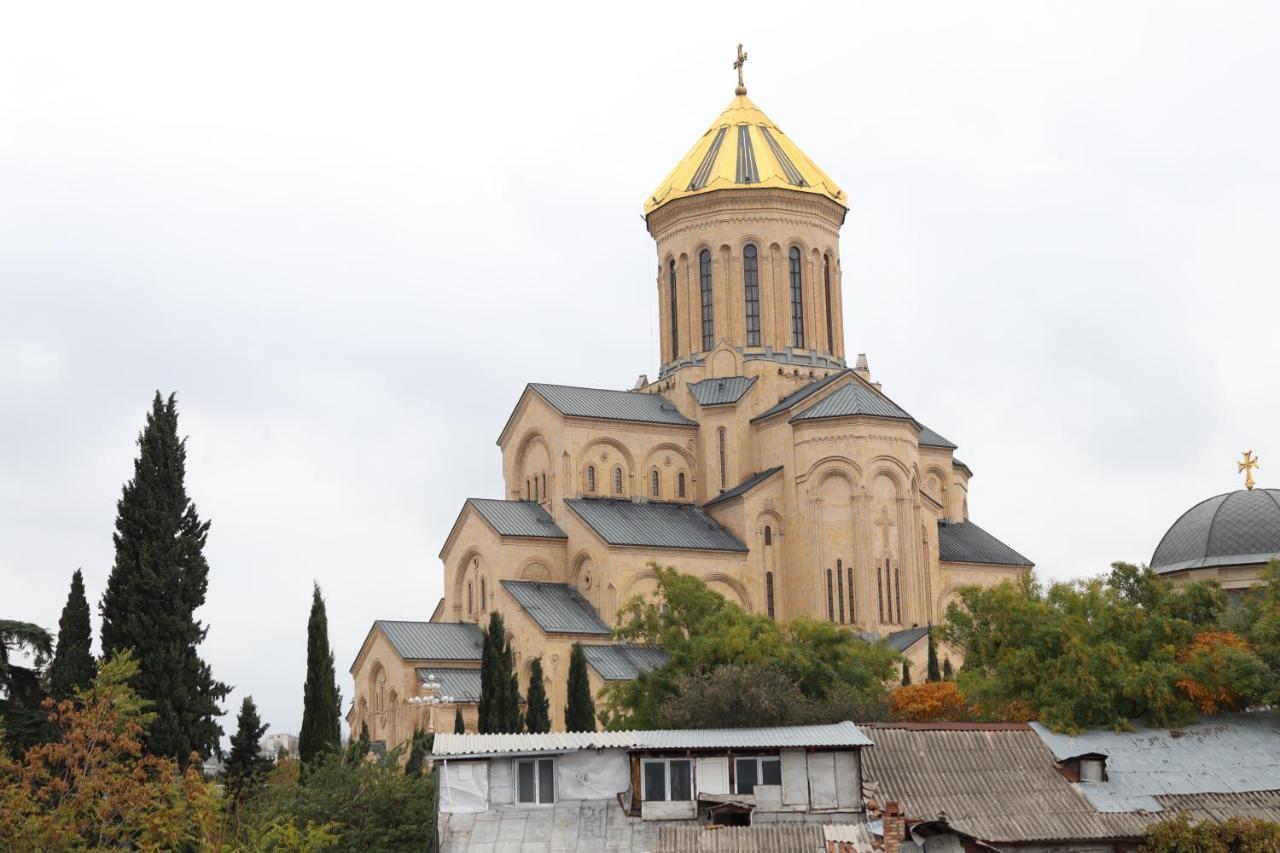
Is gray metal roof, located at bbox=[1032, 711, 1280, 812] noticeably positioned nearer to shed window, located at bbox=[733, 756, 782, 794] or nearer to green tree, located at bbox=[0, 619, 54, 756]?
shed window, located at bbox=[733, 756, 782, 794]

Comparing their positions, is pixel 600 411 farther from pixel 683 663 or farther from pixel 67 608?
pixel 67 608

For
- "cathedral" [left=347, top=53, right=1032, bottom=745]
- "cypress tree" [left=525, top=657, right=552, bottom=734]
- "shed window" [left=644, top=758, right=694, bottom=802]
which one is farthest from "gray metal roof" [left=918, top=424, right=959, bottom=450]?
"shed window" [left=644, top=758, right=694, bottom=802]

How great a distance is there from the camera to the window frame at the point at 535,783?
26.3m

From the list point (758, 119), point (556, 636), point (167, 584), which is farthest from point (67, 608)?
point (758, 119)

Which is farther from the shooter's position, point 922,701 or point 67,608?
point 922,701

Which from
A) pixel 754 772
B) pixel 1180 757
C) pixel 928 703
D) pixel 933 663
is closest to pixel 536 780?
pixel 754 772

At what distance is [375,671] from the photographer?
48500 millimetres

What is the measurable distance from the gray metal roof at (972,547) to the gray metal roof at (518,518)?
1106cm

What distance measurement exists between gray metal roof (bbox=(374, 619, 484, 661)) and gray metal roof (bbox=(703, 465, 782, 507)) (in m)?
7.44

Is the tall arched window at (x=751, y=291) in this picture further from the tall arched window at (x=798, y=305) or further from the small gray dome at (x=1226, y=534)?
the small gray dome at (x=1226, y=534)

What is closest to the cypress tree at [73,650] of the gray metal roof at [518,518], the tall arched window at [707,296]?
the gray metal roof at [518,518]

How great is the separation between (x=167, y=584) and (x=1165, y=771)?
16703 millimetres

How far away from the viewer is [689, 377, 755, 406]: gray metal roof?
52.0 m

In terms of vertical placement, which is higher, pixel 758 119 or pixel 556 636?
pixel 758 119
